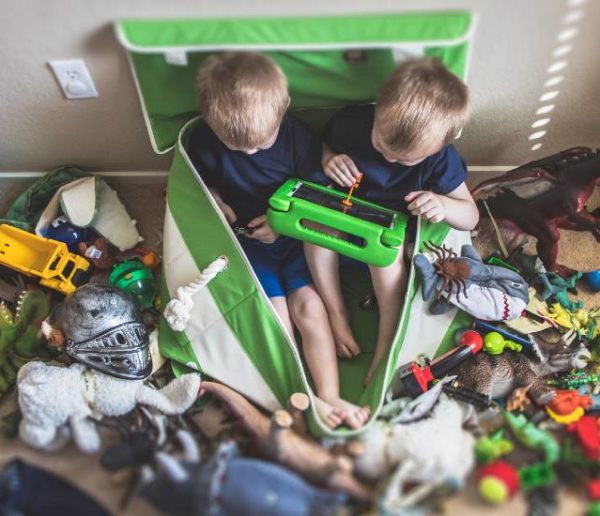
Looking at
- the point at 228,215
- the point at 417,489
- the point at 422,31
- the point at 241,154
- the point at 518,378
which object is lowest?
the point at 518,378

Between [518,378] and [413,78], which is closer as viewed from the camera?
[413,78]

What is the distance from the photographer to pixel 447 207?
3.60 feet

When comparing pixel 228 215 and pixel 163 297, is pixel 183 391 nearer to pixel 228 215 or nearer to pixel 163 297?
pixel 163 297

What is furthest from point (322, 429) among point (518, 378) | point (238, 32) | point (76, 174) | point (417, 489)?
point (76, 174)

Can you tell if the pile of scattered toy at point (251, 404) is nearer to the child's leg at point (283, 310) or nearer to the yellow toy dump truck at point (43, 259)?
the yellow toy dump truck at point (43, 259)

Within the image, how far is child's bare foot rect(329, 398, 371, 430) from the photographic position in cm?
103

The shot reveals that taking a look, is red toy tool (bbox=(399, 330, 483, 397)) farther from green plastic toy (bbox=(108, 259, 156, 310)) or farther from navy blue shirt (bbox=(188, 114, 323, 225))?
green plastic toy (bbox=(108, 259, 156, 310))

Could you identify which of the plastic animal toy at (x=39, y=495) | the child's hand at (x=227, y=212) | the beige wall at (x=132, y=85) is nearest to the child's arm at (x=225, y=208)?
the child's hand at (x=227, y=212)

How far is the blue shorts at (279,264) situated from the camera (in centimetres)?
121

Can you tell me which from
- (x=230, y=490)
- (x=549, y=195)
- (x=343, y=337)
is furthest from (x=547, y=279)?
(x=230, y=490)

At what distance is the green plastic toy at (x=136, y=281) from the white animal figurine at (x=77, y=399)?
201mm

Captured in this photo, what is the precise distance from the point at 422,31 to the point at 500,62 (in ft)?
0.72

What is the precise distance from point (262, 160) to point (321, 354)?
38 centimetres

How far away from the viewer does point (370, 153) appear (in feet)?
3.61
